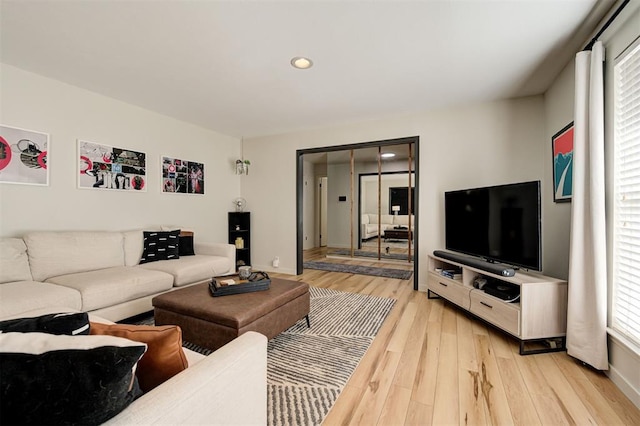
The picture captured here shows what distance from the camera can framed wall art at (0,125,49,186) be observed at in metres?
2.50

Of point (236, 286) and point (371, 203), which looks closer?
point (236, 286)

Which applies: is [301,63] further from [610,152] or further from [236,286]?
[610,152]

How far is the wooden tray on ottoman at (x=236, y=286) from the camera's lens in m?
2.16

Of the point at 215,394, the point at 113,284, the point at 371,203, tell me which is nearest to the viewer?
the point at 215,394

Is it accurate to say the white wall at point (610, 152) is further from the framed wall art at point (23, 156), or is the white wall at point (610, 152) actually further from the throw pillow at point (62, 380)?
the framed wall art at point (23, 156)

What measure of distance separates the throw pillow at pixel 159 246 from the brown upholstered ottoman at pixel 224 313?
1.27 meters

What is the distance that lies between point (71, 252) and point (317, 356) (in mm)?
2484

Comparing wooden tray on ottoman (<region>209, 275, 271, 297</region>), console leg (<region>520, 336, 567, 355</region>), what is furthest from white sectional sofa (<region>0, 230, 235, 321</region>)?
console leg (<region>520, 336, 567, 355</region>)

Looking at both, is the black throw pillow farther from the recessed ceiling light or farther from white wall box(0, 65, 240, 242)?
the recessed ceiling light

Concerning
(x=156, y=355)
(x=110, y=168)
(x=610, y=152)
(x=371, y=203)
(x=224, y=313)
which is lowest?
(x=224, y=313)

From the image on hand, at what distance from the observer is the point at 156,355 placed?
2.84ft

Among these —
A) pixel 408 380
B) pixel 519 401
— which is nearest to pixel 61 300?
pixel 408 380

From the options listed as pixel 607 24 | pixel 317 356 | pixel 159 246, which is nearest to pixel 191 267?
pixel 159 246

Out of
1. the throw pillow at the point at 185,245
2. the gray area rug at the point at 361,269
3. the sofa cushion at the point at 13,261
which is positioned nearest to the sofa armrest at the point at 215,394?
the sofa cushion at the point at 13,261
